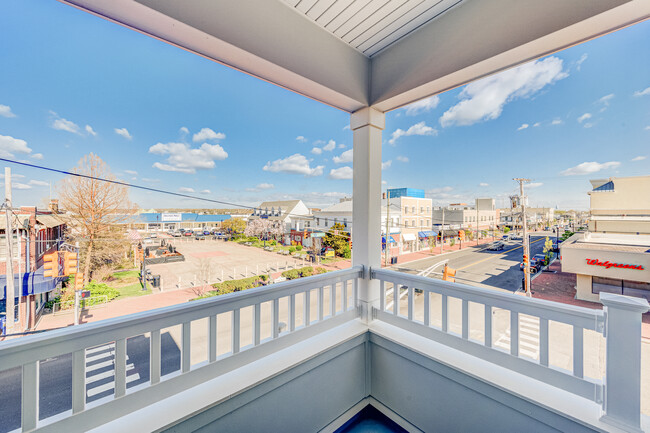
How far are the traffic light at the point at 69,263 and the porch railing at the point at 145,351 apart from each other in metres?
0.48

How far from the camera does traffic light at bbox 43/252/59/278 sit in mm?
1339

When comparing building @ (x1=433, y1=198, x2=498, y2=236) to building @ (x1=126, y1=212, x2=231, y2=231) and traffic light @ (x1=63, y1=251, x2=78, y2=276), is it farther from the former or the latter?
traffic light @ (x1=63, y1=251, x2=78, y2=276)

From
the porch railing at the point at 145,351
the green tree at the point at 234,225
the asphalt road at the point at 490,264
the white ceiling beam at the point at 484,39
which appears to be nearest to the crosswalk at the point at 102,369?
the porch railing at the point at 145,351

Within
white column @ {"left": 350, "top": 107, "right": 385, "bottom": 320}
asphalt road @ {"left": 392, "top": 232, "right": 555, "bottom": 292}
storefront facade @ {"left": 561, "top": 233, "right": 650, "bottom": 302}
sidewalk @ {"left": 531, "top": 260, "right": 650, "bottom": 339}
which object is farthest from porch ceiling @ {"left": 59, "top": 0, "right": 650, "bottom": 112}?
sidewalk @ {"left": 531, "top": 260, "right": 650, "bottom": 339}

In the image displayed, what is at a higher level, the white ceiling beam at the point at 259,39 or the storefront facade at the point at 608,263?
the white ceiling beam at the point at 259,39

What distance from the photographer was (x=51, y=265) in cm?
137

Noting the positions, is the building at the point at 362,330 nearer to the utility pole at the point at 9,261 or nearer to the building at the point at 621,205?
the utility pole at the point at 9,261

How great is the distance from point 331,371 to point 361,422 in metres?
0.45

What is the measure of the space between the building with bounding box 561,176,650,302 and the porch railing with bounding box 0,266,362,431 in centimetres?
151

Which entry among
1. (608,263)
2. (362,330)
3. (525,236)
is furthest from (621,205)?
(362,330)

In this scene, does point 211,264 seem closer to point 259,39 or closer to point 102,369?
point 102,369

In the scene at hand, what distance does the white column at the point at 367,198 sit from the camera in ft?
6.18

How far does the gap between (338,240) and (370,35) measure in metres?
1.71

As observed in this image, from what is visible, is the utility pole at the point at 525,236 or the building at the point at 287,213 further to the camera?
the building at the point at 287,213
